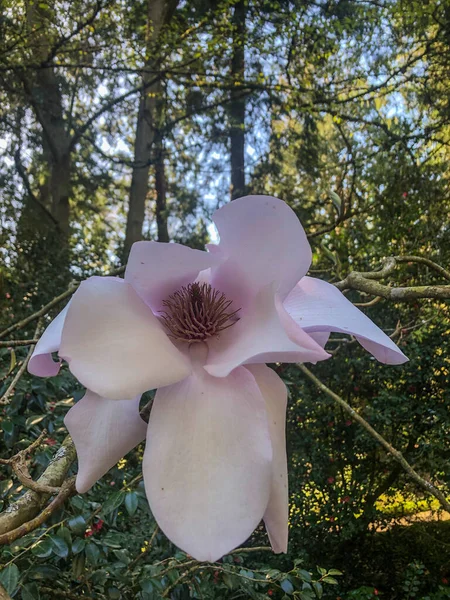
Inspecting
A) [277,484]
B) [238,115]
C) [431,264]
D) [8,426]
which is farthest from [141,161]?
[277,484]

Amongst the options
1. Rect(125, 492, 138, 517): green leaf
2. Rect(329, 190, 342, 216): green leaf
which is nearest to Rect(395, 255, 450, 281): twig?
Rect(329, 190, 342, 216): green leaf

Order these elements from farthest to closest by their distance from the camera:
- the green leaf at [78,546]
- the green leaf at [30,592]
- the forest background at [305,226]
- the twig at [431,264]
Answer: the forest background at [305,226] < the green leaf at [78,546] < the green leaf at [30,592] < the twig at [431,264]

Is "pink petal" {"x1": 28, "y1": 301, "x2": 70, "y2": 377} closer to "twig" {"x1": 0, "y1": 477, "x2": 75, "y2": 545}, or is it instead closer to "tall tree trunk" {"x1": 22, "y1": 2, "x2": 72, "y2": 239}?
"twig" {"x1": 0, "y1": 477, "x2": 75, "y2": 545}

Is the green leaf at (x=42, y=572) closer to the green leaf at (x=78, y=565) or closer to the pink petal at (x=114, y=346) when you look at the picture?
the green leaf at (x=78, y=565)

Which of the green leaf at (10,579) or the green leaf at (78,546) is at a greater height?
the green leaf at (10,579)

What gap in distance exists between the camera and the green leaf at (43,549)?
2.67ft

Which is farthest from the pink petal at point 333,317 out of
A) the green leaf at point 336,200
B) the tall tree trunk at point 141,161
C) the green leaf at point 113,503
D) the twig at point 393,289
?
the tall tree trunk at point 141,161

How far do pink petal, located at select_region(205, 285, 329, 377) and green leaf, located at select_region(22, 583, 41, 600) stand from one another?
72cm

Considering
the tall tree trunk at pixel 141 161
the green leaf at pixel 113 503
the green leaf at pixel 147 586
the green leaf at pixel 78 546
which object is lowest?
the green leaf at pixel 147 586

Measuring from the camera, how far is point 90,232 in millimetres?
6426

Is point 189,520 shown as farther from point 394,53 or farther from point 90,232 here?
point 90,232

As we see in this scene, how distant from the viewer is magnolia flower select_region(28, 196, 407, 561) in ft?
0.92

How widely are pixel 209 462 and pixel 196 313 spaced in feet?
0.42

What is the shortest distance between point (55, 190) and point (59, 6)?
2.09 meters
